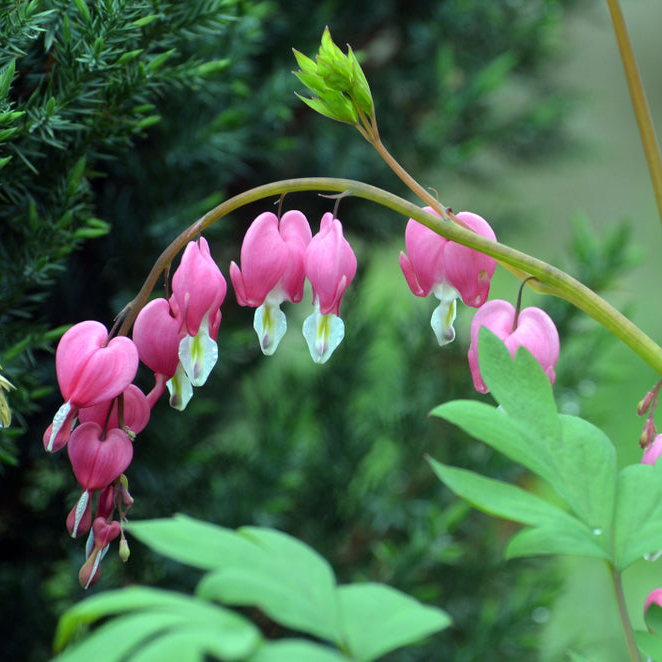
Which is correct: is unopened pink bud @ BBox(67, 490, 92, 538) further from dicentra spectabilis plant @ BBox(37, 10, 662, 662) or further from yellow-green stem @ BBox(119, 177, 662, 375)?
yellow-green stem @ BBox(119, 177, 662, 375)

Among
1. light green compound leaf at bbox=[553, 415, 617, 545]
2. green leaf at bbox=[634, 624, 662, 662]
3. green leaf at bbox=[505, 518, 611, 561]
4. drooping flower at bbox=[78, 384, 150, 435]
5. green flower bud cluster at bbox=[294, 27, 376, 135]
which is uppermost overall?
green flower bud cluster at bbox=[294, 27, 376, 135]

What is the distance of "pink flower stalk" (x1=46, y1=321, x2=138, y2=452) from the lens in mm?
488

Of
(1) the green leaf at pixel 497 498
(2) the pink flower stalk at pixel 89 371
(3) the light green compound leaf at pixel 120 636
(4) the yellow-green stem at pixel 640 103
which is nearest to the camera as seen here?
(3) the light green compound leaf at pixel 120 636

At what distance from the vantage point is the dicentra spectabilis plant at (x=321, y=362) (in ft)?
0.85

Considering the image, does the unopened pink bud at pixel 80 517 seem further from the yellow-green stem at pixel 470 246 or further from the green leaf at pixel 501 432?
A: the green leaf at pixel 501 432

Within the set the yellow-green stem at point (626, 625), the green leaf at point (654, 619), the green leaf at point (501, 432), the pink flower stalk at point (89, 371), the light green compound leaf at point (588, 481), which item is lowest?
the pink flower stalk at point (89, 371)

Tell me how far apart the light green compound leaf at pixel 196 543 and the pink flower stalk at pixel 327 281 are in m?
0.24

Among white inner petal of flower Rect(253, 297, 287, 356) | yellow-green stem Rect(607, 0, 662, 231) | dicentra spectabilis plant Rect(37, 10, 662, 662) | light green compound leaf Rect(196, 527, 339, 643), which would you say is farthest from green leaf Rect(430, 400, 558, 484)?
yellow-green stem Rect(607, 0, 662, 231)

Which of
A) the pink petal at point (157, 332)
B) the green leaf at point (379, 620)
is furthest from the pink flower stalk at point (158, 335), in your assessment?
the green leaf at point (379, 620)

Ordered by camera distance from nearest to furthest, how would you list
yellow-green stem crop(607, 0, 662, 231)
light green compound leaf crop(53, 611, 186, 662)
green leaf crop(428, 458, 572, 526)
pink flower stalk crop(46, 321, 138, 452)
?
light green compound leaf crop(53, 611, 186, 662)
green leaf crop(428, 458, 572, 526)
pink flower stalk crop(46, 321, 138, 452)
yellow-green stem crop(607, 0, 662, 231)

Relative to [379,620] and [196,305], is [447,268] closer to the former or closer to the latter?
[196,305]

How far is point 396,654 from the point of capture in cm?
116

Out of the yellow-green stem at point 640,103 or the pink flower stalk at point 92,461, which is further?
the yellow-green stem at point 640,103

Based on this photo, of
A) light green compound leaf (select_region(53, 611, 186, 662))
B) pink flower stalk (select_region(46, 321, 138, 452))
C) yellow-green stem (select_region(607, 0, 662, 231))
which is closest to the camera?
light green compound leaf (select_region(53, 611, 186, 662))
